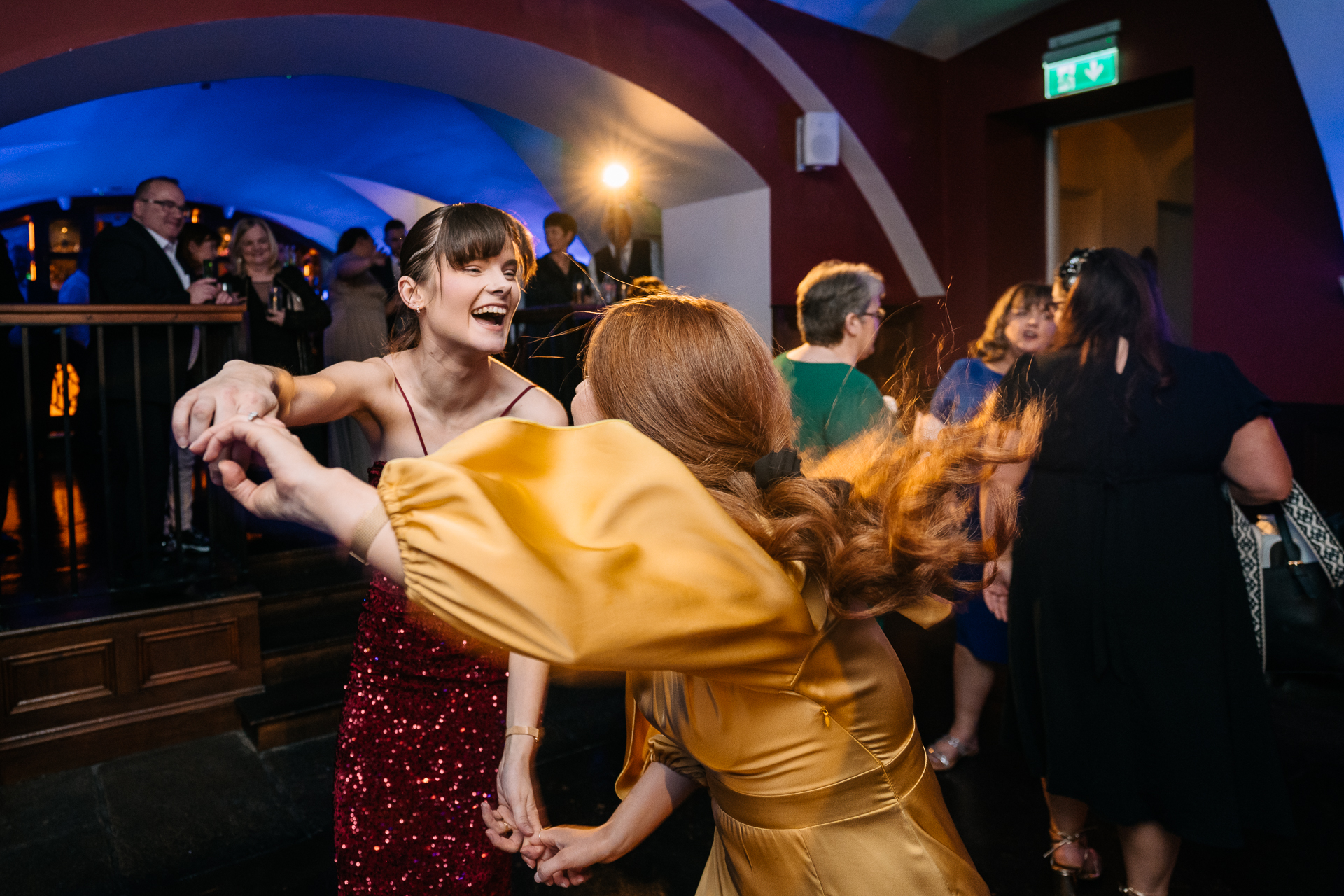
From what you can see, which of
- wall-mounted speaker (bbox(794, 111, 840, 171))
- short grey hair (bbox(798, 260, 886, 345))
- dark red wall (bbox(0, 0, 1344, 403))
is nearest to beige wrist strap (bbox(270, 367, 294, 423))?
short grey hair (bbox(798, 260, 886, 345))

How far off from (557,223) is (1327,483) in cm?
444

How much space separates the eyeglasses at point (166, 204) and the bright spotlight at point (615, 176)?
310 centimetres

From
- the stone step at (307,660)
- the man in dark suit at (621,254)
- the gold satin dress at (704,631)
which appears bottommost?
the stone step at (307,660)

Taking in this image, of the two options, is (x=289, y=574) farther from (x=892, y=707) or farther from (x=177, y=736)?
(x=892, y=707)

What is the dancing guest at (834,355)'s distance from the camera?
269 cm

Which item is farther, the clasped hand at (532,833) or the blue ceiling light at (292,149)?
the blue ceiling light at (292,149)

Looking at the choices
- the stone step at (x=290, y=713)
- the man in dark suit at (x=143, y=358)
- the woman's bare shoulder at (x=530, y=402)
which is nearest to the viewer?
the woman's bare shoulder at (x=530, y=402)

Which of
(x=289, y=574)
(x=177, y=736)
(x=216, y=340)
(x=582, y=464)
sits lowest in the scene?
(x=177, y=736)

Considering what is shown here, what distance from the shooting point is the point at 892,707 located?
3.51ft

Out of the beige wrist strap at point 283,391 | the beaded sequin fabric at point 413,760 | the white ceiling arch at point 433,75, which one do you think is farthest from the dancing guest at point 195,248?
the beige wrist strap at point 283,391

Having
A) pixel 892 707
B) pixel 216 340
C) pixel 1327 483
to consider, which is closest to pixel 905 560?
pixel 892 707

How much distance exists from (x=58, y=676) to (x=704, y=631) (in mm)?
3088

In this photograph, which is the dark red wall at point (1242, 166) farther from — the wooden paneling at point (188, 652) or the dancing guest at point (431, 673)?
the wooden paneling at point (188, 652)

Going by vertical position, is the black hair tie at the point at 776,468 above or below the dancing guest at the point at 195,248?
below
